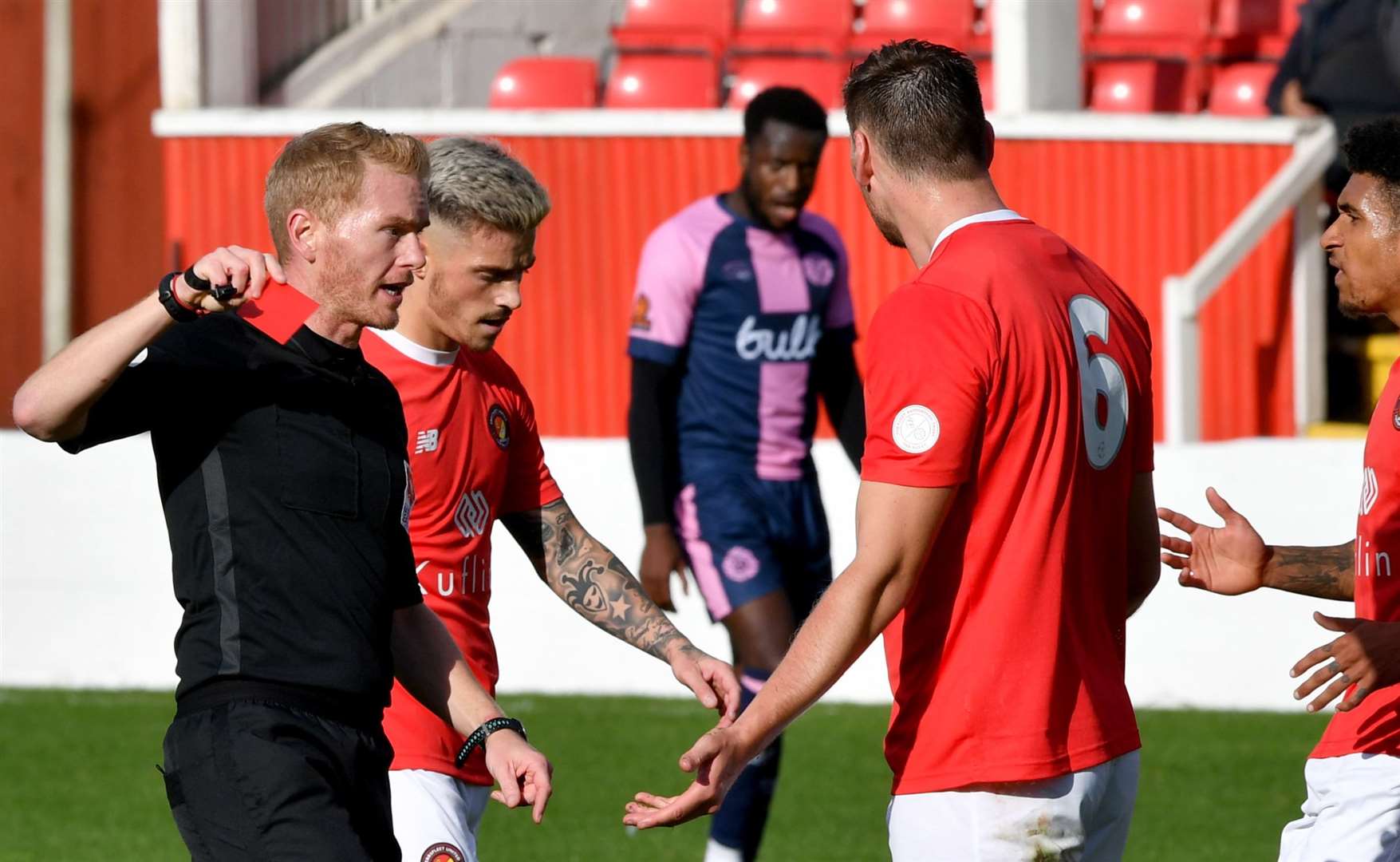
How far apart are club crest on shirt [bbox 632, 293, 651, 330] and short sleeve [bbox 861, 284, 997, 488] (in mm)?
3194

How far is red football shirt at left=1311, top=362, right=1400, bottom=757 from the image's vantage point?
4.25 meters

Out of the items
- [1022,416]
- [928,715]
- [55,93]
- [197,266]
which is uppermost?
[55,93]

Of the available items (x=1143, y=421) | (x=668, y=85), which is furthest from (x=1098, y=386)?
(x=668, y=85)

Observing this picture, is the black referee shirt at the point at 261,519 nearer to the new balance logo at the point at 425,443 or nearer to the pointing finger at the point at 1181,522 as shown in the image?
the new balance logo at the point at 425,443

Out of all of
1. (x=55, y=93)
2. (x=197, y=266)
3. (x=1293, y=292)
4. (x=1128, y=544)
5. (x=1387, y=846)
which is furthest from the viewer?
(x=55, y=93)

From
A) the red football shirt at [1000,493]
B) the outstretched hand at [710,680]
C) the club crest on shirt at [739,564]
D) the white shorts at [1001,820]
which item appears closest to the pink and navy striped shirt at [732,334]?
the club crest on shirt at [739,564]

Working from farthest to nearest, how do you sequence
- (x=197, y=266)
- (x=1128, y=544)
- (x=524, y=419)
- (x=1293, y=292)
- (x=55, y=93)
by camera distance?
(x=55, y=93) → (x=1293, y=292) → (x=524, y=419) → (x=1128, y=544) → (x=197, y=266)

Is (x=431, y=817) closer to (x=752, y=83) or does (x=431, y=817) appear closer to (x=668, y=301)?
(x=668, y=301)

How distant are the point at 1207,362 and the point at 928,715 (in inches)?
351

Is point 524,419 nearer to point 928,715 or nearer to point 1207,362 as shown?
point 928,715

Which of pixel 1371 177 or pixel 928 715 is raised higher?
pixel 1371 177

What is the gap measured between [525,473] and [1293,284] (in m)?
8.20

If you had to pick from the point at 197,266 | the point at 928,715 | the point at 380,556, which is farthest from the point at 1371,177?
the point at 197,266

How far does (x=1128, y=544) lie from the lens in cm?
364
